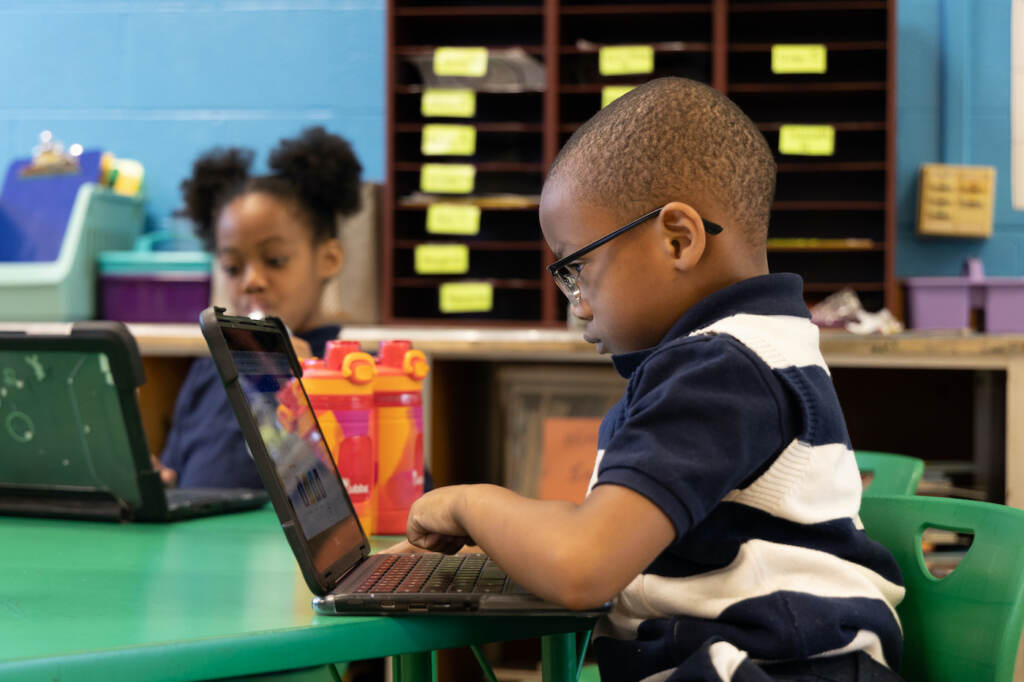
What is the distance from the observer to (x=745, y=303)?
84 cm

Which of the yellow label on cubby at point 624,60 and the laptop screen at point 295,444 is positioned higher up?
the yellow label on cubby at point 624,60

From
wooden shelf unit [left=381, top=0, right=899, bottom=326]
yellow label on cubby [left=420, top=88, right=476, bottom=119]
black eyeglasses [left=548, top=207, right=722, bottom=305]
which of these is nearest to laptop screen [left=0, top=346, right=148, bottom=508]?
black eyeglasses [left=548, top=207, right=722, bottom=305]

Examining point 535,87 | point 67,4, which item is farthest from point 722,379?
point 67,4

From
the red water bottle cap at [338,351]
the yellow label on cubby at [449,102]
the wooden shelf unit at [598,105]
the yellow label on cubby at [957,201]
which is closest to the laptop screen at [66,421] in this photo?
the red water bottle cap at [338,351]

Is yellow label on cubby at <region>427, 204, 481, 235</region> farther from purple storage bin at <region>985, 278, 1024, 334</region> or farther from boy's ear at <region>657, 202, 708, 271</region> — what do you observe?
boy's ear at <region>657, 202, 708, 271</region>

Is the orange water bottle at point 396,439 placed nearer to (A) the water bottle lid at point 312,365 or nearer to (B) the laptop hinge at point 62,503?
(A) the water bottle lid at point 312,365

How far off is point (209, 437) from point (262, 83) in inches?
81.8

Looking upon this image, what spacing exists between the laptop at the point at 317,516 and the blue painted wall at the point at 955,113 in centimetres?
277

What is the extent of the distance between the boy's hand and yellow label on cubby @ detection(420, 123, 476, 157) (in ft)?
7.50

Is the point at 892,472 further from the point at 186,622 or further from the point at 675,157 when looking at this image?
the point at 186,622

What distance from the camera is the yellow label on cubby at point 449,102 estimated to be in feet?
10.0

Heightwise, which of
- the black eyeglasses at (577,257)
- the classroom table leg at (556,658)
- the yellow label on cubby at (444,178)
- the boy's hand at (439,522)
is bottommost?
the classroom table leg at (556,658)

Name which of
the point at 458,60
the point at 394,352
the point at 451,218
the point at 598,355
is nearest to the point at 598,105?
the point at 458,60

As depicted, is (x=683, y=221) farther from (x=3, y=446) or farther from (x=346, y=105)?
(x=346, y=105)
